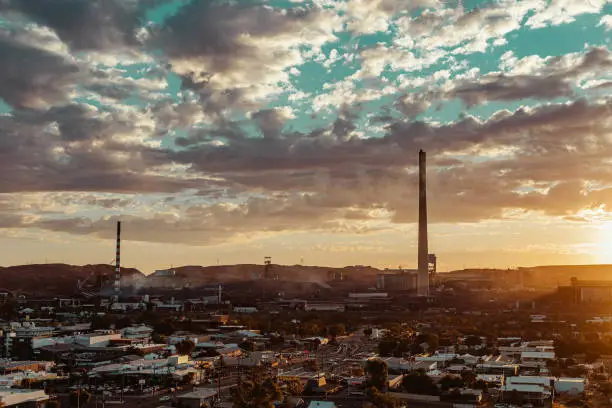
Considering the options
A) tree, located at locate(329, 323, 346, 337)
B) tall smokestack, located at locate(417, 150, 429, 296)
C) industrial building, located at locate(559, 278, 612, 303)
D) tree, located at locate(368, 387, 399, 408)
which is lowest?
tree, located at locate(368, 387, 399, 408)

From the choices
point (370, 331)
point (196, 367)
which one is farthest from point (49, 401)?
point (370, 331)

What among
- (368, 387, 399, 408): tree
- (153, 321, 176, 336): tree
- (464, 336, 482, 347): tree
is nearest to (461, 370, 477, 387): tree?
(368, 387, 399, 408): tree

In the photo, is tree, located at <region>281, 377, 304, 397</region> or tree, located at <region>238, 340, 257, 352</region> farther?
tree, located at <region>238, 340, 257, 352</region>

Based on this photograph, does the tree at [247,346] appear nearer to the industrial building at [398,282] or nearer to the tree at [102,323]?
the tree at [102,323]

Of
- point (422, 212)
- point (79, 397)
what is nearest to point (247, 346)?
point (79, 397)

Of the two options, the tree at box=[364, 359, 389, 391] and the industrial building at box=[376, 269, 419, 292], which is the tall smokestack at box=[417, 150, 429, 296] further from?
the tree at box=[364, 359, 389, 391]

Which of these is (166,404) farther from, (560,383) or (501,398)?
(560,383)

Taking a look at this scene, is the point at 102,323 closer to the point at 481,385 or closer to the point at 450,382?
the point at 450,382
